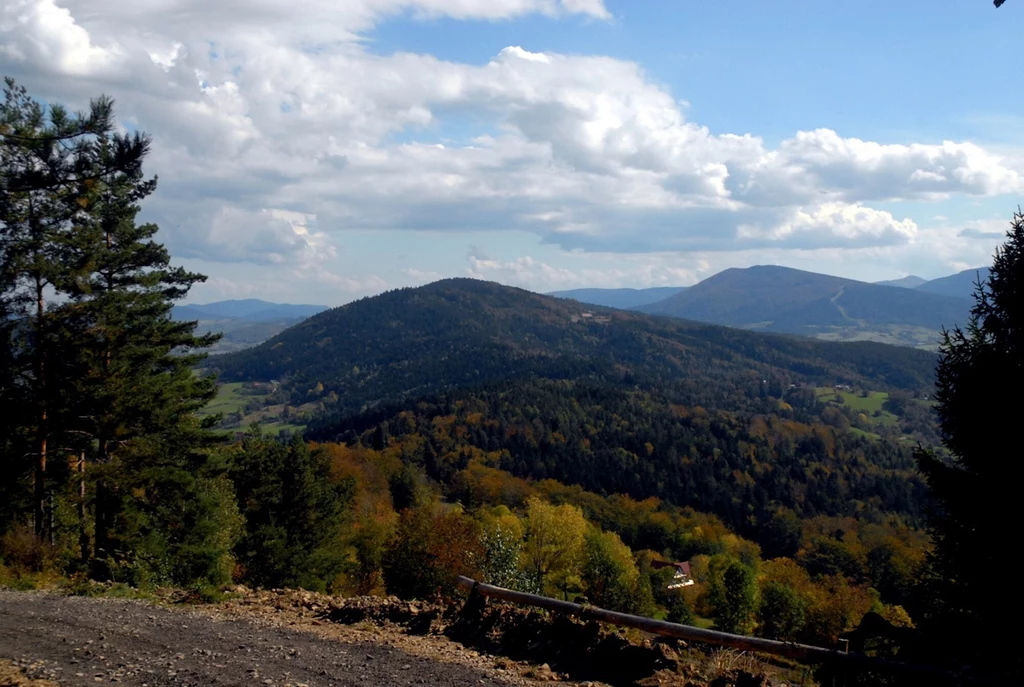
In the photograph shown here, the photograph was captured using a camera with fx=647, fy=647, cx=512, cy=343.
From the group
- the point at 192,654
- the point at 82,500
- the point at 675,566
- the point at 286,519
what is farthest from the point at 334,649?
the point at 675,566

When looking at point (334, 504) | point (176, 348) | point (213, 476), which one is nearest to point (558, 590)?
point (334, 504)

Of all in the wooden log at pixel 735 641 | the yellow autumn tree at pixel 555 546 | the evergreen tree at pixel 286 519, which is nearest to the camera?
the wooden log at pixel 735 641

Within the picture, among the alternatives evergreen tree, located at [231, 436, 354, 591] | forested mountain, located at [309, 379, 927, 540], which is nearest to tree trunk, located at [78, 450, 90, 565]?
evergreen tree, located at [231, 436, 354, 591]

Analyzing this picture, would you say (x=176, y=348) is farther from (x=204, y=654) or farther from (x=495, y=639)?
(x=495, y=639)

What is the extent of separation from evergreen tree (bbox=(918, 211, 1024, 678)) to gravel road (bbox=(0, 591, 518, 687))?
7.50m

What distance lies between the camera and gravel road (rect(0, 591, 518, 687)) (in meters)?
8.34

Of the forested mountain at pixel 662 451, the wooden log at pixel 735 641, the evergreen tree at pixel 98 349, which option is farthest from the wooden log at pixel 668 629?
the forested mountain at pixel 662 451

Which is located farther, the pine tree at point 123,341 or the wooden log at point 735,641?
the pine tree at point 123,341

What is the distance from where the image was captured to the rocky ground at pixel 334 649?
27.3ft

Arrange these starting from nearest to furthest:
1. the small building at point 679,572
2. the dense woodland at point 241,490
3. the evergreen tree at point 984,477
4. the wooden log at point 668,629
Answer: the wooden log at point 668,629 < the evergreen tree at point 984,477 < the dense woodland at point 241,490 < the small building at point 679,572

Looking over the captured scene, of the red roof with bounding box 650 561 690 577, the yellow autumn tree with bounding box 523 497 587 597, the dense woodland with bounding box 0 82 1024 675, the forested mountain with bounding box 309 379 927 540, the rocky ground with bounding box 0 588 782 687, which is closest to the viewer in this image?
the rocky ground with bounding box 0 588 782 687

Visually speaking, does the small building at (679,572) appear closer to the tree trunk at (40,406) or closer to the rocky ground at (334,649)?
the tree trunk at (40,406)

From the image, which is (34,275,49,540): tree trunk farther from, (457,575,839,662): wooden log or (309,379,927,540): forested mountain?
(309,379,927,540): forested mountain

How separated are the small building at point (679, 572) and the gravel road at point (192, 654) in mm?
66083
